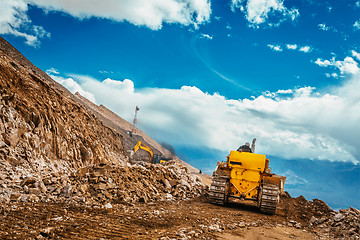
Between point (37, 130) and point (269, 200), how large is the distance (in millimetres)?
14696

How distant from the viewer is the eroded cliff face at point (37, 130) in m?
14.6

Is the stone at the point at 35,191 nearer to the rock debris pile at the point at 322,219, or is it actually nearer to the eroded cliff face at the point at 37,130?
Answer: the eroded cliff face at the point at 37,130

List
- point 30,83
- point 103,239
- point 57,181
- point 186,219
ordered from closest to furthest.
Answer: point 103,239 → point 186,219 → point 57,181 → point 30,83

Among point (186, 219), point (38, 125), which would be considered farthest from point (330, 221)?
point (38, 125)

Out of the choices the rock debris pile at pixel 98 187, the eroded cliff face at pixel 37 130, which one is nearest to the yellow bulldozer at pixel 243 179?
the rock debris pile at pixel 98 187

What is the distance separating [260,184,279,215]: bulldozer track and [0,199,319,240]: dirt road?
1512 mm

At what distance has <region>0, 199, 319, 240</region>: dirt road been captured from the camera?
5859 millimetres

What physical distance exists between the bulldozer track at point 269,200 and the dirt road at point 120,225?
4.96 ft

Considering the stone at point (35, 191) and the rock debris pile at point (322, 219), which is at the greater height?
the rock debris pile at point (322, 219)

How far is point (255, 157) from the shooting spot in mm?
12570

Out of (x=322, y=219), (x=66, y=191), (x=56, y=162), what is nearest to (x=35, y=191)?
(x=66, y=191)

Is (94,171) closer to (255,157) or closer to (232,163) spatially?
(232,163)

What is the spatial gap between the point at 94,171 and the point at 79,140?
11.6 metres

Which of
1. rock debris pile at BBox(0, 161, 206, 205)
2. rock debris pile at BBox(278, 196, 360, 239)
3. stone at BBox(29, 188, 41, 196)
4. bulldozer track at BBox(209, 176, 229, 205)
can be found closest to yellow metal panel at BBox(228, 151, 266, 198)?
bulldozer track at BBox(209, 176, 229, 205)
